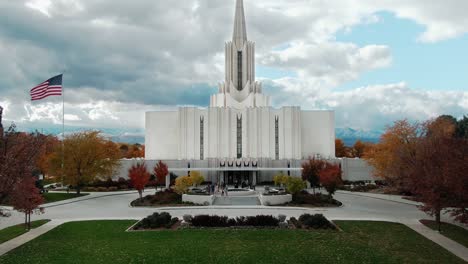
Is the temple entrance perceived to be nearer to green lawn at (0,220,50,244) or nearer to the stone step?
the stone step

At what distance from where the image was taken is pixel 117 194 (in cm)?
4969

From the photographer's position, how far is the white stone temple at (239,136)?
209ft

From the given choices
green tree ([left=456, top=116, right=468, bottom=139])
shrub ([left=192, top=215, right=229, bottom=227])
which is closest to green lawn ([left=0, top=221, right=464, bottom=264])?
shrub ([left=192, top=215, right=229, bottom=227])

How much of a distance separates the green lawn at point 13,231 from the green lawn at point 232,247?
181 cm

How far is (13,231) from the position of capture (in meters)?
23.9

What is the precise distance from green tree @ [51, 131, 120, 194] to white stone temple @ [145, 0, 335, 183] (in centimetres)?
1477

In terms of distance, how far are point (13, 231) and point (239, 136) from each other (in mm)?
44719

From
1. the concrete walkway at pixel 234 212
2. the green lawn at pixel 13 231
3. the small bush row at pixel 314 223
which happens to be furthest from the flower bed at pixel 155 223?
the small bush row at pixel 314 223

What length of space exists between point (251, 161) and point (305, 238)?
41.6 m

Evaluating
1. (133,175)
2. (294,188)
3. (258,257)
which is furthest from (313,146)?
(258,257)

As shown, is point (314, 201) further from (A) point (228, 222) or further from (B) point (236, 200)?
(A) point (228, 222)

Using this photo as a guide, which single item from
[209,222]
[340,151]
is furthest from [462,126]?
[209,222]

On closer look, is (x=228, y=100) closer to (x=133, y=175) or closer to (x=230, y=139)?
(x=230, y=139)

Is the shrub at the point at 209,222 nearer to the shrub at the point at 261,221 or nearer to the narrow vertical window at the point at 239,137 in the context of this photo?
the shrub at the point at 261,221
